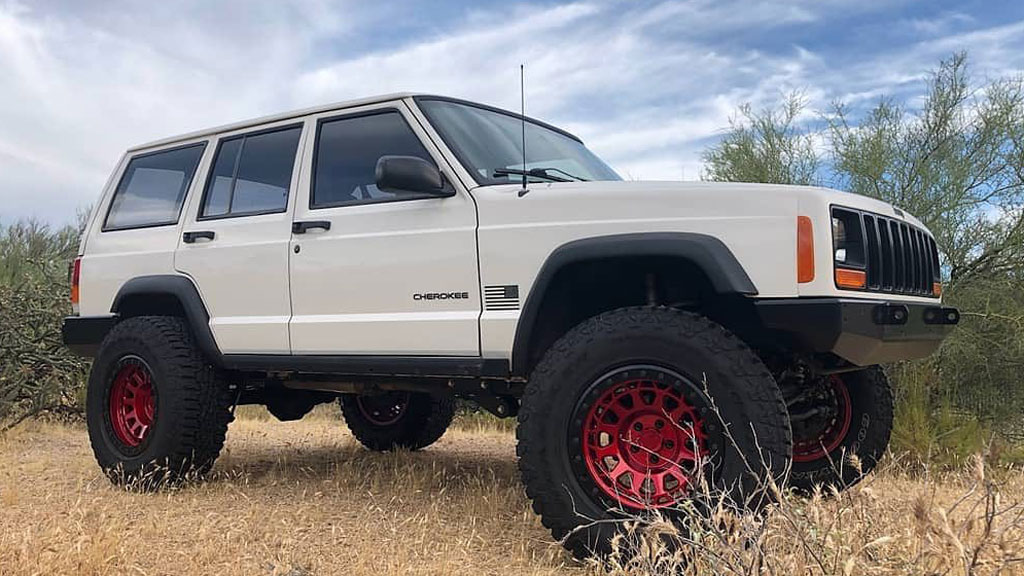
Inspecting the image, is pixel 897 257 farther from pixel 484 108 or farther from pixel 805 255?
pixel 484 108

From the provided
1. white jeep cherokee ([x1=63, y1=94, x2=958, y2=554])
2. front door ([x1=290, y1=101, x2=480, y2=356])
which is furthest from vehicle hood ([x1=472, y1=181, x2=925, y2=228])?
front door ([x1=290, y1=101, x2=480, y2=356])

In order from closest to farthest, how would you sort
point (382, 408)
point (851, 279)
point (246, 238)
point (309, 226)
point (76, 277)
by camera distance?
1. point (851, 279)
2. point (309, 226)
3. point (246, 238)
4. point (76, 277)
5. point (382, 408)

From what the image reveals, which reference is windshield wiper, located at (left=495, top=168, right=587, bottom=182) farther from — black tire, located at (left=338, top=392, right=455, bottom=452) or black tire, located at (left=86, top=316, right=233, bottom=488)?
black tire, located at (left=338, top=392, right=455, bottom=452)

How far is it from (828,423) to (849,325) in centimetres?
150

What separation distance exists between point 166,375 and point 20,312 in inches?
190

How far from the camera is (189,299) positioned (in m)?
5.03

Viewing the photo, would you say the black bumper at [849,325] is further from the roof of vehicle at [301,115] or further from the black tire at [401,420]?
the black tire at [401,420]

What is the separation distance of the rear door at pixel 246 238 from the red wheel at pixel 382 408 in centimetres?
200

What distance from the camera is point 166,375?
16.4ft

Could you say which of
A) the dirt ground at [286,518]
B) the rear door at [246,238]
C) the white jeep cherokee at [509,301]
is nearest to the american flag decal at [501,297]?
the white jeep cherokee at [509,301]

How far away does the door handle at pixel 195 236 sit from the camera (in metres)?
5.02

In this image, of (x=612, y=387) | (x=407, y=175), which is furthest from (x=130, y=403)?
(x=612, y=387)

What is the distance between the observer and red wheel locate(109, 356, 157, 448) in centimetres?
536

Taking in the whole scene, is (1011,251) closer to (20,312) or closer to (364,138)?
(364,138)
